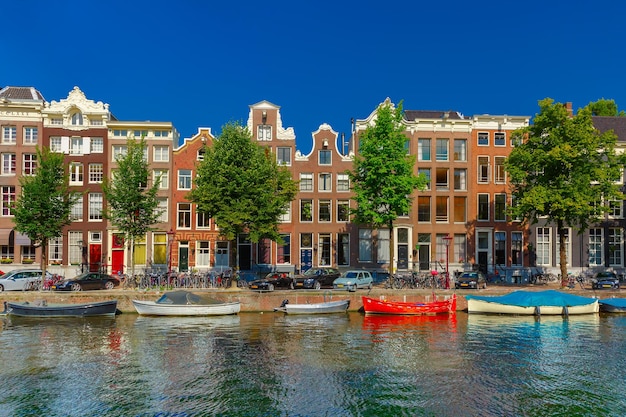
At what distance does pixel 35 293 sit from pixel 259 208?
17191 millimetres

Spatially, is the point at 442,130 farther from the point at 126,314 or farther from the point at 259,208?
the point at 126,314

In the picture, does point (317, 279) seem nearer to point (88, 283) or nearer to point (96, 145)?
point (88, 283)

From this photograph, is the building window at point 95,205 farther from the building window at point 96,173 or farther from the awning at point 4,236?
the awning at point 4,236

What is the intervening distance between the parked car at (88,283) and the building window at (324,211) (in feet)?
66.4

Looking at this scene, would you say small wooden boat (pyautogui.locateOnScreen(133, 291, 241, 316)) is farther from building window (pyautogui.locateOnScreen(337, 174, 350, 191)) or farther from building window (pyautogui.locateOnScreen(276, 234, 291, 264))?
building window (pyautogui.locateOnScreen(337, 174, 350, 191))

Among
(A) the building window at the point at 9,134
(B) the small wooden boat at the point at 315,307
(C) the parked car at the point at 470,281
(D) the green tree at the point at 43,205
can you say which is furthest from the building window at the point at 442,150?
(A) the building window at the point at 9,134

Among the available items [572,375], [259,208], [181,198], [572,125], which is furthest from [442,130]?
[572,375]

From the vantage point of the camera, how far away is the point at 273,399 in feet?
62.2

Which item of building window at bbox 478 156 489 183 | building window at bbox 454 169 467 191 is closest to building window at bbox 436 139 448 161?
building window at bbox 454 169 467 191

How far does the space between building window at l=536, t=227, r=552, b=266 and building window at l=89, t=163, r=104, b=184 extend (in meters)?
44.4

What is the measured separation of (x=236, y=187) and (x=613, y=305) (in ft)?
96.0

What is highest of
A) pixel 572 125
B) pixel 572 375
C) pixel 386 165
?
pixel 572 125

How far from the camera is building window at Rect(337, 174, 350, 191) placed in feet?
174

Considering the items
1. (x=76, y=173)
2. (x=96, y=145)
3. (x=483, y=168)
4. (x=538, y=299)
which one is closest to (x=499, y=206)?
(x=483, y=168)
